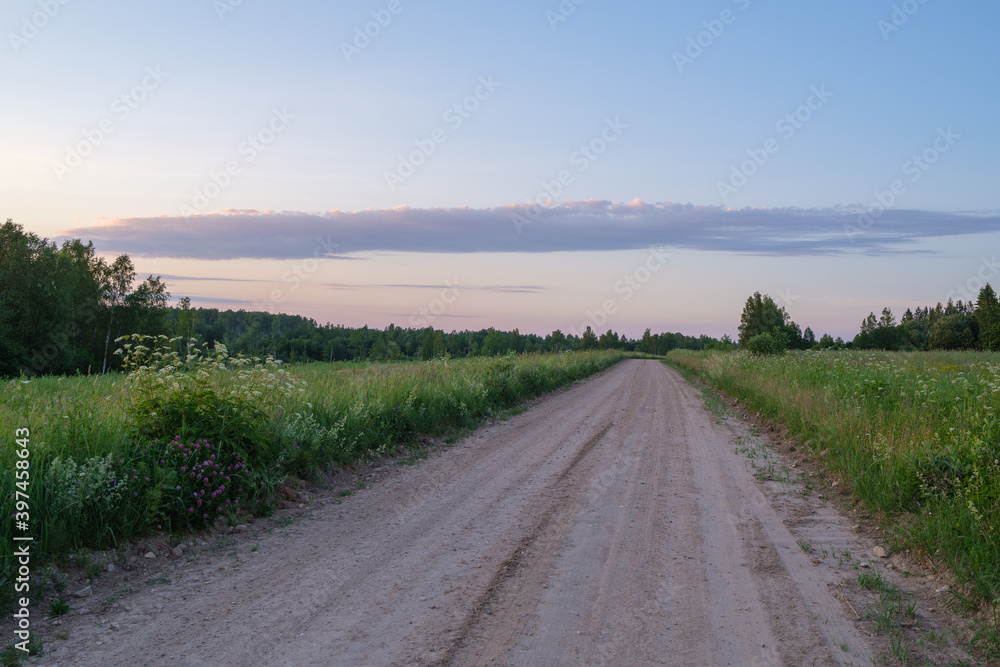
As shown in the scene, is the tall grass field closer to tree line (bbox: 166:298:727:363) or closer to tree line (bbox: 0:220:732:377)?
tree line (bbox: 0:220:732:377)

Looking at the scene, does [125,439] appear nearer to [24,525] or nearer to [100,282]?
[24,525]

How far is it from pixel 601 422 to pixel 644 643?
10.1 meters

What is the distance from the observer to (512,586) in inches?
175

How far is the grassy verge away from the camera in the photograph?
446cm

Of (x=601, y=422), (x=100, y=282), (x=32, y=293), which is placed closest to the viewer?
(x=601, y=422)

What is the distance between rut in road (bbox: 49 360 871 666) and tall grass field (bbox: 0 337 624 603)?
92cm

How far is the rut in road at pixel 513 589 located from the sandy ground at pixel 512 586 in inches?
0.7

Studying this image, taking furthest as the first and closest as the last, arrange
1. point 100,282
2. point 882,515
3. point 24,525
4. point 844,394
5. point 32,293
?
point 100,282, point 32,293, point 844,394, point 882,515, point 24,525

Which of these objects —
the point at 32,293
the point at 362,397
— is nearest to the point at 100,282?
the point at 32,293

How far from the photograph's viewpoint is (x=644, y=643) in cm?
360

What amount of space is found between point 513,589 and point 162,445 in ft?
13.2

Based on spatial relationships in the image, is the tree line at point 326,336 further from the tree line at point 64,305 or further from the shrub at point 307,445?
the shrub at point 307,445

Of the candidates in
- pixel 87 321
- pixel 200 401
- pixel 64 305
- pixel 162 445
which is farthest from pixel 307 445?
pixel 87 321

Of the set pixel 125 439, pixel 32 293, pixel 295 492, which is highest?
pixel 32 293
